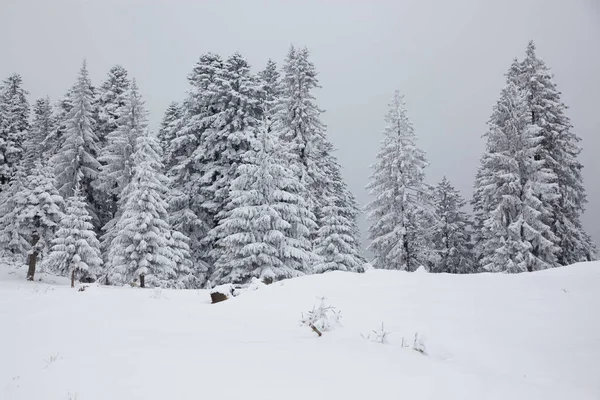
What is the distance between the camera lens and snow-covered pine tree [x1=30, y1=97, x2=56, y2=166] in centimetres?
3094

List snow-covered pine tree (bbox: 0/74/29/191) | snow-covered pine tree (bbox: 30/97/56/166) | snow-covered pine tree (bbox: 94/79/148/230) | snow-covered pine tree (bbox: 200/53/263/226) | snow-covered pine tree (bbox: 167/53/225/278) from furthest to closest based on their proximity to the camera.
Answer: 1. snow-covered pine tree (bbox: 0/74/29/191)
2. snow-covered pine tree (bbox: 30/97/56/166)
3. snow-covered pine tree (bbox: 94/79/148/230)
4. snow-covered pine tree (bbox: 167/53/225/278)
5. snow-covered pine tree (bbox: 200/53/263/226)

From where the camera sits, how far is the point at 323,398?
288 cm

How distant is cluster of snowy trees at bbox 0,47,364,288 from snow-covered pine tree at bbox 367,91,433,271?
7.02ft

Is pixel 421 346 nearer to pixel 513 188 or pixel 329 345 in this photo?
pixel 329 345

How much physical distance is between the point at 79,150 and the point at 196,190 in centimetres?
940

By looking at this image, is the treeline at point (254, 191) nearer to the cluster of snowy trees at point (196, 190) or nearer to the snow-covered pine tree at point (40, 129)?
the cluster of snowy trees at point (196, 190)

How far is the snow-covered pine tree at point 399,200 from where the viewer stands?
22.9 metres

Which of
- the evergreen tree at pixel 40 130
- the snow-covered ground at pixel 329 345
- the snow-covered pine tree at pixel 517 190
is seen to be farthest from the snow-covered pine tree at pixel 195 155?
the snow-covered pine tree at pixel 517 190

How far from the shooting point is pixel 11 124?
34.0 m

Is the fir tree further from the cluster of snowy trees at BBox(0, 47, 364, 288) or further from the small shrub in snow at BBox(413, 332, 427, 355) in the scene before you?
the small shrub in snow at BBox(413, 332, 427, 355)

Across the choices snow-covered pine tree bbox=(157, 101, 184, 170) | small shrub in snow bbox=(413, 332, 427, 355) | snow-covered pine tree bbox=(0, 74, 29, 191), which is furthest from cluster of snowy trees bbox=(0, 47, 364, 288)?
small shrub in snow bbox=(413, 332, 427, 355)

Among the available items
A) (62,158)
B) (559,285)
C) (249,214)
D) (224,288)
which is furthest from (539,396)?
(62,158)

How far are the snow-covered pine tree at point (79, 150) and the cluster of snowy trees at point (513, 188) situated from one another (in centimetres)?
1975

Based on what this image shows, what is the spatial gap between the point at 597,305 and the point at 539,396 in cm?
429
